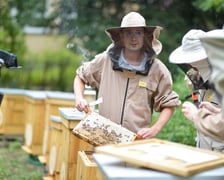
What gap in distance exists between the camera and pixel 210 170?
8.63ft

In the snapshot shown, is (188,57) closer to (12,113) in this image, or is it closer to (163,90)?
(163,90)

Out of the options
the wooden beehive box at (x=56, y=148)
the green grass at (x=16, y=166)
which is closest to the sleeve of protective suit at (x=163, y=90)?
the wooden beehive box at (x=56, y=148)

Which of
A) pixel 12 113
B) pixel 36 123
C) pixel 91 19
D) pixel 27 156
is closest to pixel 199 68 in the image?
pixel 36 123

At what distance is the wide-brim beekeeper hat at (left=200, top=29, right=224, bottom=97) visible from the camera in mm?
2609

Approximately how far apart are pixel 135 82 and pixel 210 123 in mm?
1228

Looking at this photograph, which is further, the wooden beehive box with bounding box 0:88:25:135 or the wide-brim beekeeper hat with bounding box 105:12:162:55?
the wooden beehive box with bounding box 0:88:25:135

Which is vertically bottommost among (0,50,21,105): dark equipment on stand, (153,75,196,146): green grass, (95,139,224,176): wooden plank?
(153,75,196,146): green grass

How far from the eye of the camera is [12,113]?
364 inches

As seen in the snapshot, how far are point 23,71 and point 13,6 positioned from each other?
325 centimetres

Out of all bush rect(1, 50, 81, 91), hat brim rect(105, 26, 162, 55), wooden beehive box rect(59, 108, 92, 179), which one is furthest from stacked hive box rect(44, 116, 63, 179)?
bush rect(1, 50, 81, 91)

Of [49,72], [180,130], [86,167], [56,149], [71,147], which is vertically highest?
[86,167]

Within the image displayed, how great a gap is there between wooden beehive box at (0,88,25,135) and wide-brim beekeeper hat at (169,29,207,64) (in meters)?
5.72

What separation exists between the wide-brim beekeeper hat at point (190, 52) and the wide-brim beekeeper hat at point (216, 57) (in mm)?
723

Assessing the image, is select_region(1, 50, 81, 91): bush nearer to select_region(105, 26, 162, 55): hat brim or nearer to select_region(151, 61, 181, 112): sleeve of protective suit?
select_region(105, 26, 162, 55): hat brim
